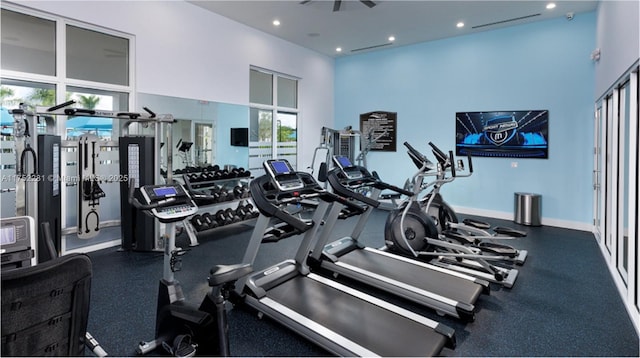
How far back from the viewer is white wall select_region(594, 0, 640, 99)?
9.95 ft

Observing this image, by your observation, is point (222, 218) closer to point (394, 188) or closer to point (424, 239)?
point (394, 188)

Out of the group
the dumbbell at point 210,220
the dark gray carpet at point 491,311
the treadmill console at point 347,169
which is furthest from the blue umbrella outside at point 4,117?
the treadmill console at point 347,169

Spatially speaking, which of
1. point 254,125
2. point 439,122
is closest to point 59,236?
point 254,125

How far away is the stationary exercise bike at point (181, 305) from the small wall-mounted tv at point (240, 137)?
159 inches

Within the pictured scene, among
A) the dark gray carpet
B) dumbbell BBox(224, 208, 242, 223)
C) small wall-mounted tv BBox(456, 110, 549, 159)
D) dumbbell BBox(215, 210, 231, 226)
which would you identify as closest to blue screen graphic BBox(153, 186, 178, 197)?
the dark gray carpet

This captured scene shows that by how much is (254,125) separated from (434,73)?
402cm

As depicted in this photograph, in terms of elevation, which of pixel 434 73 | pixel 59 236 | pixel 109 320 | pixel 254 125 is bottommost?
pixel 109 320

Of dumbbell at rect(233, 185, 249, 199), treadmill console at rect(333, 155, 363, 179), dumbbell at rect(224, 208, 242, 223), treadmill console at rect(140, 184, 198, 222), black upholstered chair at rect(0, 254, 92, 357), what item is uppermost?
treadmill console at rect(333, 155, 363, 179)

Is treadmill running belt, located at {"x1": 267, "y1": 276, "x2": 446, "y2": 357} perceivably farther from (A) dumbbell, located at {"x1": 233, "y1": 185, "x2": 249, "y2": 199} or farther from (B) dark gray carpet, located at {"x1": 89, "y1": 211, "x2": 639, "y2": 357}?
(A) dumbbell, located at {"x1": 233, "y1": 185, "x2": 249, "y2": 199}

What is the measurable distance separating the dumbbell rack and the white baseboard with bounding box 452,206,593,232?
14.4 ft

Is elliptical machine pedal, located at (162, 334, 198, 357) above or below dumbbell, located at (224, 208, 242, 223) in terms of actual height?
below

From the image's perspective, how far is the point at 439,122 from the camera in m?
7.67

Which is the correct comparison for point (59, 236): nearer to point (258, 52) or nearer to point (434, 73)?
point (258, 52)

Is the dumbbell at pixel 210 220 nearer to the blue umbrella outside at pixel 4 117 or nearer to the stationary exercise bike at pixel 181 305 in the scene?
the blue umbrella outside at pixel 4 117
